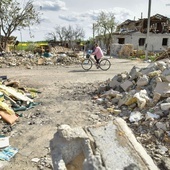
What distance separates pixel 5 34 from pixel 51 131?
749 inches

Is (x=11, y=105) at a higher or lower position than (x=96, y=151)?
lower

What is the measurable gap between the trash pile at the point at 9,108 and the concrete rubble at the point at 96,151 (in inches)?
49.3

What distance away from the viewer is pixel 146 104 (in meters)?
5.30

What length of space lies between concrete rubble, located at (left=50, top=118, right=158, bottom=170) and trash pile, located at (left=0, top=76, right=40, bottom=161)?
1252 mm

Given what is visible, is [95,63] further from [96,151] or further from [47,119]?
[96,151]

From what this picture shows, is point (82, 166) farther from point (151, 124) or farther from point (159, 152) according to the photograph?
point (151, 124)

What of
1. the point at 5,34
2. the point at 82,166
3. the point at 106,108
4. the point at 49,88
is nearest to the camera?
the point at 82,166

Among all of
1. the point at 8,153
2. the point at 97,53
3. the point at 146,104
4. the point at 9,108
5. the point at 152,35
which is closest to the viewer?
the point at 8,153

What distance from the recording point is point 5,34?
835 inches

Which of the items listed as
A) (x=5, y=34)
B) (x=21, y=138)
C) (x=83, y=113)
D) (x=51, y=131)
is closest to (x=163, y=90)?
(x=83, y=113)

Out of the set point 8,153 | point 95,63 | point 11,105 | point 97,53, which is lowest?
point 8,153

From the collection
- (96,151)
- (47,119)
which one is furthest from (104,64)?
(96,151)

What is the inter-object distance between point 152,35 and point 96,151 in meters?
28.6

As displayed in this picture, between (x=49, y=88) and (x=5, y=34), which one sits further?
(x=5, y=34)
